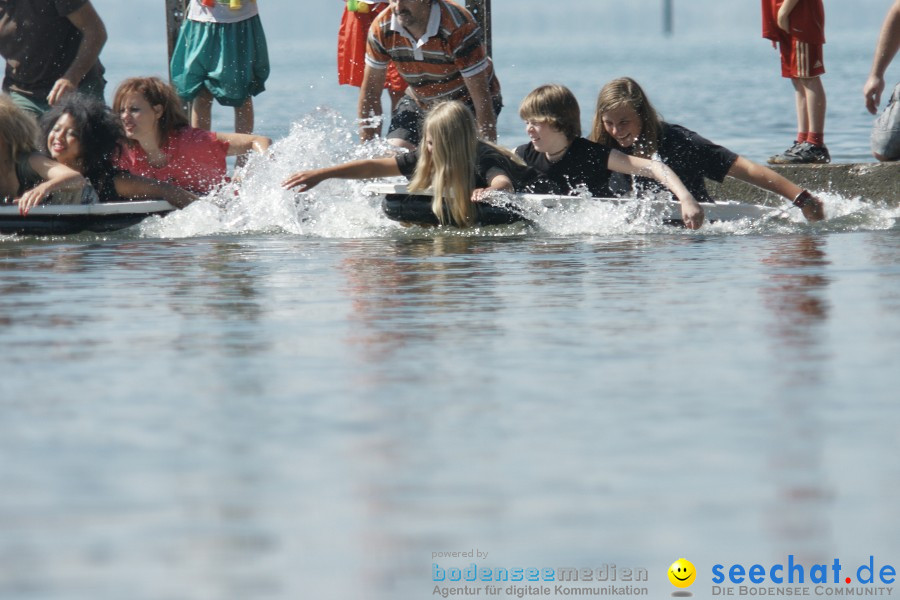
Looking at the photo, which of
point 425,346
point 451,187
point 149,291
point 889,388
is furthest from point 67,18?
point 889,388

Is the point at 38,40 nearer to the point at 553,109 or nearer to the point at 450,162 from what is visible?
the point at 450,162

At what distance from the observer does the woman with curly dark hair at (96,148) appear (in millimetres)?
11164

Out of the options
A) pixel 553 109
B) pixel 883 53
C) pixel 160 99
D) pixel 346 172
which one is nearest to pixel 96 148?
pixel 160 99

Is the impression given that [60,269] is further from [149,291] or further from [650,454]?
[650,454]

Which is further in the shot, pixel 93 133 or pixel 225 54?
pixel 225 54

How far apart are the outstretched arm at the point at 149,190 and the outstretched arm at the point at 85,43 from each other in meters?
0.98

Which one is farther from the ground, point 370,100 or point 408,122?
point 370,100

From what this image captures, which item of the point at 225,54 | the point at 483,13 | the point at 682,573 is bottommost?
the point at 682,573

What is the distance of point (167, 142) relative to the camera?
456 inches

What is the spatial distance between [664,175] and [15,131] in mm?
3908

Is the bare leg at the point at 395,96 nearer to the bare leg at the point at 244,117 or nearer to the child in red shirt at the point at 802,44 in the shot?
the bare leg at the point at 244,117

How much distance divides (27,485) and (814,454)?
6.61ft

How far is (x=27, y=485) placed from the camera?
179 inches

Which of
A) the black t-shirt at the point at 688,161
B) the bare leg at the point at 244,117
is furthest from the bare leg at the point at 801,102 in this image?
the bare leg at the point at 244,117
